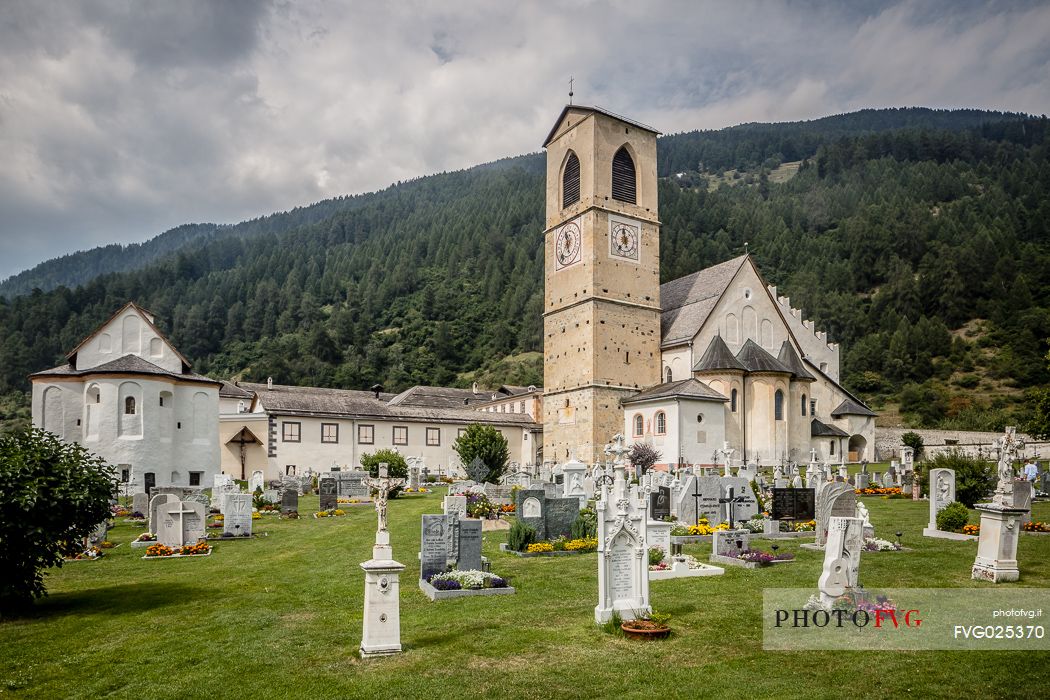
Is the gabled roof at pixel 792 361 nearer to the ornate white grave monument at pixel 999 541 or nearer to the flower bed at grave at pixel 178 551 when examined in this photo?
the ornate white grave monument at pixel 999 541

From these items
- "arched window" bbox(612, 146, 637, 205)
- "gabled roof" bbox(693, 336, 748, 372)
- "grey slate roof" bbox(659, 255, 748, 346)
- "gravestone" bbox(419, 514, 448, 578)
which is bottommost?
"gravestone" bbox(419, 514, 448, 578)

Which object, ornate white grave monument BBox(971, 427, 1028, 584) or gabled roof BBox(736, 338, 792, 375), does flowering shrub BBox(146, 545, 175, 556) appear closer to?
ornate white grave monument BBox(971, 427, 1028, 584)

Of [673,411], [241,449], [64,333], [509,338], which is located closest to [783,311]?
[673,411]

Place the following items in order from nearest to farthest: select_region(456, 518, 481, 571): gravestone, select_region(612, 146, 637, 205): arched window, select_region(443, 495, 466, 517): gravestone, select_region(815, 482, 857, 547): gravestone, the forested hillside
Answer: select_region(456, 518, 481, 571): gravestone → select_region(815, 482, 857, 547): gravestone → select_region(443, 495, 466, 517): gravestone → select_region(612, 146, 637, 205): arched window → the forested hillside

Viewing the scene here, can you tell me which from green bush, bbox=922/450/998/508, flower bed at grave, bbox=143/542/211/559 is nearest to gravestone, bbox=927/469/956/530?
green bush, bbox=922/450/998/508

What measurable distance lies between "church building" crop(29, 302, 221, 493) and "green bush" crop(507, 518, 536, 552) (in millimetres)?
26086

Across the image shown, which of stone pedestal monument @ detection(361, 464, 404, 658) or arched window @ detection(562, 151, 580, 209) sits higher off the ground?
arched window @ detection(562, 151, 580, 209)

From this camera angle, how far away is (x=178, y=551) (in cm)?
1894

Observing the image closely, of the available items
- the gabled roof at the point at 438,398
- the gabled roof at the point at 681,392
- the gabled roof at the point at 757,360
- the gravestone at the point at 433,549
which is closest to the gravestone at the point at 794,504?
the gravestone at the point at 433,549

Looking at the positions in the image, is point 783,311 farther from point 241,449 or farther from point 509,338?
point 509,338

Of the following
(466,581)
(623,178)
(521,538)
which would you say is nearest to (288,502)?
(521,538)

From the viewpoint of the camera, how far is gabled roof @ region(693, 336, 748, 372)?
47000 mm

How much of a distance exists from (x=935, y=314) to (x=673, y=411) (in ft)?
206

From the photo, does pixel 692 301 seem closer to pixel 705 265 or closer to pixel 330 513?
pixel 330 513
